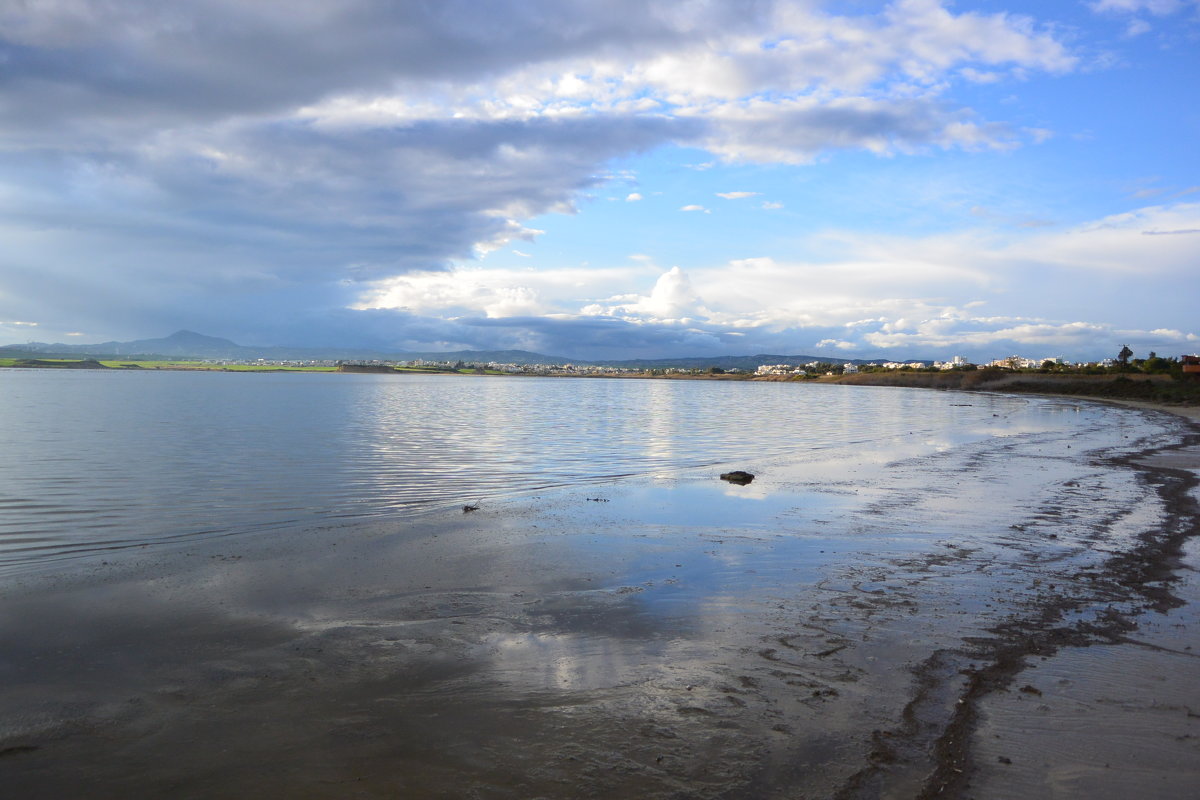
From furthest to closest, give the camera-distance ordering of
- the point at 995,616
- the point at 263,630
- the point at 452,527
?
1. the point at 452,527
2. the point at 995,616
3. the point at 263,630

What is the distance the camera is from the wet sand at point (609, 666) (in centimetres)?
491

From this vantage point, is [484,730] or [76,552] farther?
[76,552]

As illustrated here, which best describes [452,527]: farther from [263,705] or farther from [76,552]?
[263,705]

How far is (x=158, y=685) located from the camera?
622cm

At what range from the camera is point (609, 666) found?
6.70 metres

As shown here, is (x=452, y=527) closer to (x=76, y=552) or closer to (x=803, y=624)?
(x=76, y=552)

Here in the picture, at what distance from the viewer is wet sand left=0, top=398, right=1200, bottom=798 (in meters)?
4.91

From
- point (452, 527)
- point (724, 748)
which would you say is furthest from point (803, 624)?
point (452, 527)

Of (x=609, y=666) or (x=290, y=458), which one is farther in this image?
(x=290, y=458)

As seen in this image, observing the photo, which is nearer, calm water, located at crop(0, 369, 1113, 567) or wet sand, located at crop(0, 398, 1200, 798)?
wet sand, located at crop(0, 398, 1200, 798)

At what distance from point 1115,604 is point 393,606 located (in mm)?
8452

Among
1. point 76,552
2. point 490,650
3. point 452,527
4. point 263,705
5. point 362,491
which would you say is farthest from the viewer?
point 362,491

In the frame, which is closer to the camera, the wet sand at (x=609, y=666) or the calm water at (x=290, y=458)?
the wet sand at (x=609, y=666)

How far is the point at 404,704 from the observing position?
19.3 ft
